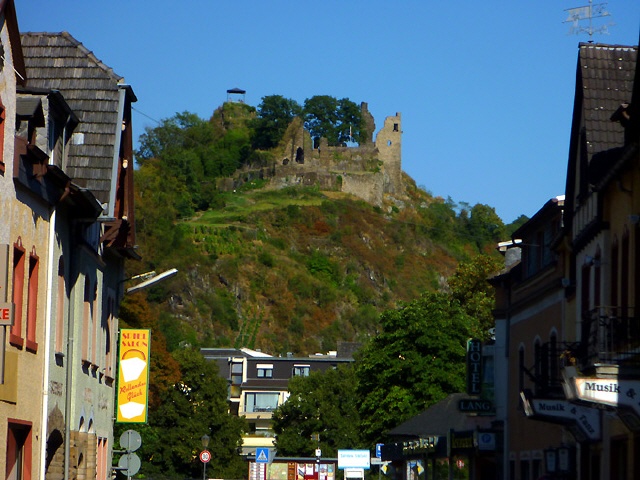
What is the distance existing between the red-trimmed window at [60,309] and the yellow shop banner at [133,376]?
20.2ft

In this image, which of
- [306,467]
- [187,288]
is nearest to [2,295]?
[306,467]

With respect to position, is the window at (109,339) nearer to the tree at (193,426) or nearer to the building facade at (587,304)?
the building facade at (587,304)

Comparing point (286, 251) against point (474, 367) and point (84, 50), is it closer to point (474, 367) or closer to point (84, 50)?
point (474, 367)

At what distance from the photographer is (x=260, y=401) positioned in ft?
392

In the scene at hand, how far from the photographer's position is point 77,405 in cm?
2459

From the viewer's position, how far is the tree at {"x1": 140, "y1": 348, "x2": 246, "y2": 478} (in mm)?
86250

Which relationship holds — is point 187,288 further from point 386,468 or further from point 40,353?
point 40,353

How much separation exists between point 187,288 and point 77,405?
5255 inches

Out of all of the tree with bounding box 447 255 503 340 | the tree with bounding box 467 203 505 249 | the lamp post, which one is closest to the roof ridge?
the lamp post

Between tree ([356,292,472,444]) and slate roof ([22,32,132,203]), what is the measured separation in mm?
37047

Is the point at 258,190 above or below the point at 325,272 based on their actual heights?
above

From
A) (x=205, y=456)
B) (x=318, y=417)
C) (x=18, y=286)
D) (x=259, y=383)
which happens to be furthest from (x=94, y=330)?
(x=259, y=383)

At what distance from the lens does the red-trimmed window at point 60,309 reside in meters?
22.5

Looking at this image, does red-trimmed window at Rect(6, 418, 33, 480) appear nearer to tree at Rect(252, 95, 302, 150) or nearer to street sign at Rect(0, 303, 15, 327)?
street sign at Rect(0, 303, 15, 327)
